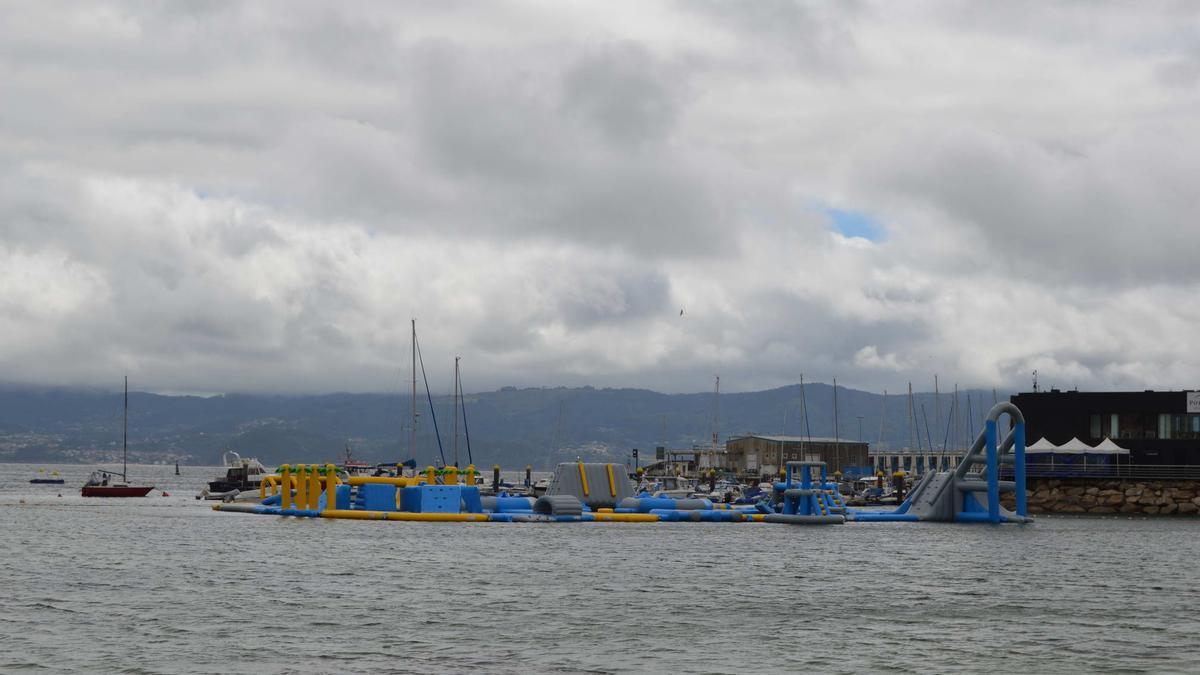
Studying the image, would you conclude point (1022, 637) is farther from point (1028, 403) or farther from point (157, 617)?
point (1028, 403)

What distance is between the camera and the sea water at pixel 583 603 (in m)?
34.8

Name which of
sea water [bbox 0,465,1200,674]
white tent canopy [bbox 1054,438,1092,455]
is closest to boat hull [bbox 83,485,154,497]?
sea water [bbox 0,465,1200,674]

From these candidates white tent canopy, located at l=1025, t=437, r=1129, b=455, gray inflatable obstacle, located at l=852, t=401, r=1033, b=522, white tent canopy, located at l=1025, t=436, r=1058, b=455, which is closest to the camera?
gray inflatable obstacle, located at l=852, t=401, r=1033, b=522

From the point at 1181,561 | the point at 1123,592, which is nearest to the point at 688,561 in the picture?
the point at 1123,592

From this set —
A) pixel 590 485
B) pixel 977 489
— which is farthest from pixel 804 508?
pixel 590 485

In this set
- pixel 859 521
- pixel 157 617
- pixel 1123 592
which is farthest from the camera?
pixel 859 521

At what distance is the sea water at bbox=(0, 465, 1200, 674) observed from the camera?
114 ft

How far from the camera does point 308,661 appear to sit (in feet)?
110

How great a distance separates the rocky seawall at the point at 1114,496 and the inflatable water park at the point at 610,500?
47.9 feet

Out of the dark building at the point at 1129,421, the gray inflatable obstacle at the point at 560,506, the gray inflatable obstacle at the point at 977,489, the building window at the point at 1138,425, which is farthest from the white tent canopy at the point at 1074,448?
the gray inflatable obstacle at the point at 560,506

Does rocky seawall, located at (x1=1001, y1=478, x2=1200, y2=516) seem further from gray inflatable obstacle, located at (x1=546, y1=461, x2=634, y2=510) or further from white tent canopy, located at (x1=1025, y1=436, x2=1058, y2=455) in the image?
gray inflatable obstacle, located at (x1=546, y1=461, x2=634, y2=510)

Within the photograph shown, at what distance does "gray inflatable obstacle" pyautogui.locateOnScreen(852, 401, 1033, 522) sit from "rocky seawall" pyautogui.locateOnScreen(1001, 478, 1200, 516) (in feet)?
50.8

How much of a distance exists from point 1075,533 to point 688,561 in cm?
3844

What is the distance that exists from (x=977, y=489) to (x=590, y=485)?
28.1 metres
